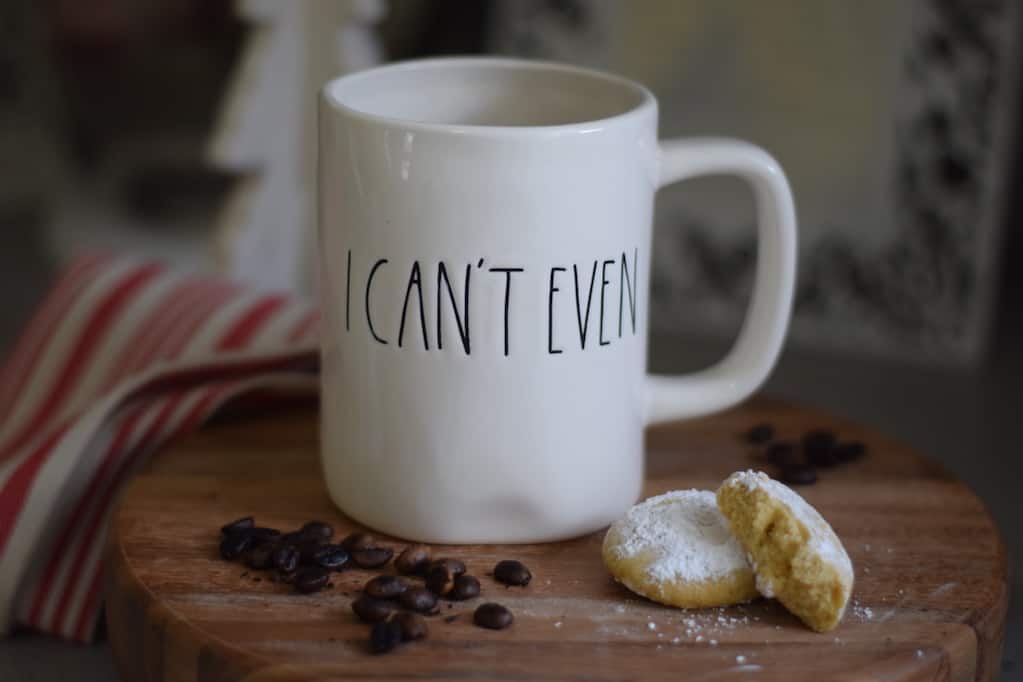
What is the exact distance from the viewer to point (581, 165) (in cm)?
67

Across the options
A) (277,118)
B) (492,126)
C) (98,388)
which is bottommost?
(98,388)

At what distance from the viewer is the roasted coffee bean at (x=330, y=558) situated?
683 millimetres

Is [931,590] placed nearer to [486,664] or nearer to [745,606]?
[745,606]

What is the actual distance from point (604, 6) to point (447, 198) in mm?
799

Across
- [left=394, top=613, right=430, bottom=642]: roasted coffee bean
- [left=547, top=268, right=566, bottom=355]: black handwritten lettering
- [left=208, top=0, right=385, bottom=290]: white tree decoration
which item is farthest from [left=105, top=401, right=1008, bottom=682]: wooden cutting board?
[left=208, top=0, right=385, bottom=290]: white tree decoration

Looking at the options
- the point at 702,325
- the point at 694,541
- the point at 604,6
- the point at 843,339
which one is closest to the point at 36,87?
the point at 604,6

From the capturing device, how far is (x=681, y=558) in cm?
65

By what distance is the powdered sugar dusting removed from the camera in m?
0.65

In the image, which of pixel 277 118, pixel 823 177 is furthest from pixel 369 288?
pixel 823 177

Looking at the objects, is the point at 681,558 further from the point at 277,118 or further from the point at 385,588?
the point at 277,118

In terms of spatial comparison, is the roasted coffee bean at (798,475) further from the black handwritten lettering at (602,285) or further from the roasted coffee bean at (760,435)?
the black handwritten lettering at (602,285)

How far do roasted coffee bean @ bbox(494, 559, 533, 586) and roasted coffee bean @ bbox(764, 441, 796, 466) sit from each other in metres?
0.23

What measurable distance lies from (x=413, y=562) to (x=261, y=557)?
0.25 ft

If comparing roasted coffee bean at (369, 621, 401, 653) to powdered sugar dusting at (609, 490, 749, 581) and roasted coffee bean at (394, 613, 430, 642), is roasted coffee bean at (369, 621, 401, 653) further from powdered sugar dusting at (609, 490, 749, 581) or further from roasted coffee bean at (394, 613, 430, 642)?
powdered sugar dusting at (609, 490, 749, 581)
